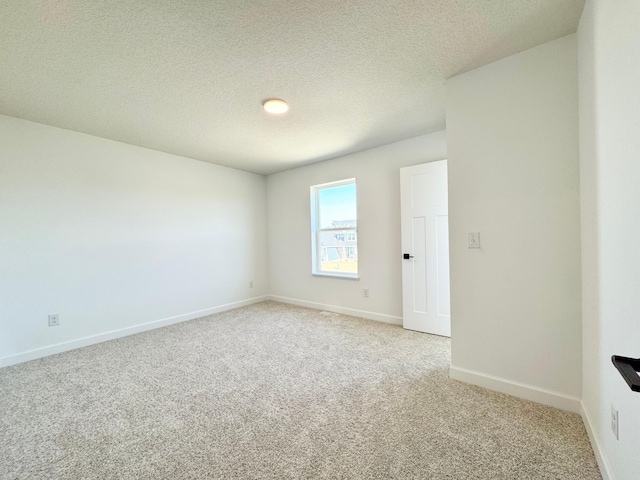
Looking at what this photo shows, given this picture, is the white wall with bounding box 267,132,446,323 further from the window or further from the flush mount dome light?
the flush mount dome light

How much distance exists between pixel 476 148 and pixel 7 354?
4561mm

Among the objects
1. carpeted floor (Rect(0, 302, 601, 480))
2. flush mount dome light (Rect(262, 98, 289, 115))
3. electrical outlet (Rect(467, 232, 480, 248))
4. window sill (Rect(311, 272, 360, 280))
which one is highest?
flush mount dome light (Rect(262, 98, 289, 115))

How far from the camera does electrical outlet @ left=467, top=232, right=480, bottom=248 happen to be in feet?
6.47

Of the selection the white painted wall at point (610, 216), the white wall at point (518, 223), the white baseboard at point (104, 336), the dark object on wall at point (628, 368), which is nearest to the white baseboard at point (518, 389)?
the white wall at point (518, 223)

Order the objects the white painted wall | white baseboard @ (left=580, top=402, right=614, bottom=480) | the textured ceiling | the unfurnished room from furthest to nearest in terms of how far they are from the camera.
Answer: the textured ceiling, the unfurnished room, white baseboard @ (left=580, top=402, right=614, bottom=480), the white painted wall

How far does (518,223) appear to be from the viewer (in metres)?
1.82

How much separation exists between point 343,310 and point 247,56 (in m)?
3.33

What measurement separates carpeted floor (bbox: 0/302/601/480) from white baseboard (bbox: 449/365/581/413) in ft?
0.19

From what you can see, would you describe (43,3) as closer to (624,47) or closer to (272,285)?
(624,47)

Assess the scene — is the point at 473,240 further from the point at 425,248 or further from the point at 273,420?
the point at 273,420

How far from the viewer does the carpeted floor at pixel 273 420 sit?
1314 mm

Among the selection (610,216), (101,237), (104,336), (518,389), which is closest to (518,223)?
(610,216)

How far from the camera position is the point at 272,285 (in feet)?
16.4

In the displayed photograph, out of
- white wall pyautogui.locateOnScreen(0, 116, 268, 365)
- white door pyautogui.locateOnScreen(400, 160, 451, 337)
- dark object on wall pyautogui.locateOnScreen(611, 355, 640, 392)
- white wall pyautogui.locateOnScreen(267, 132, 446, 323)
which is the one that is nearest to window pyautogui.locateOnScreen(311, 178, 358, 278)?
white wall pyautogui.locateOnScreen(267, 132, 446, 323)
